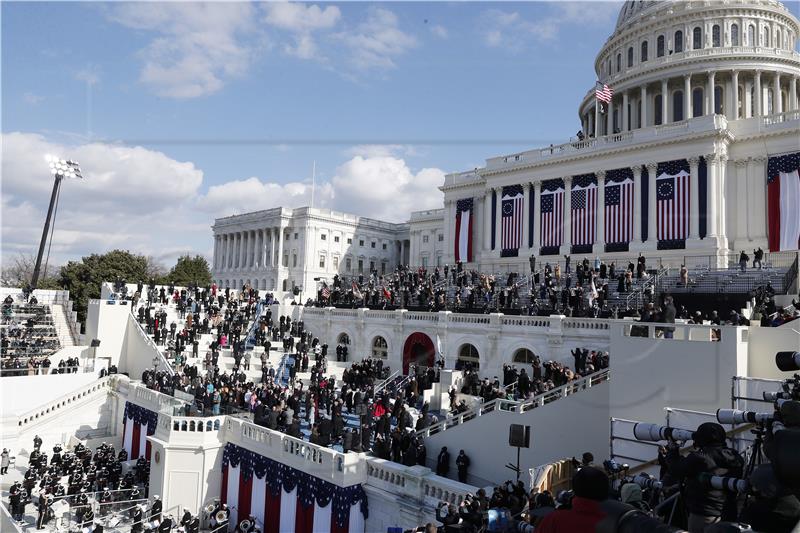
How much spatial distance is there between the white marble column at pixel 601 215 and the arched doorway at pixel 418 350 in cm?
1840

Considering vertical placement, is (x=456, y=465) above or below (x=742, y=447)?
below

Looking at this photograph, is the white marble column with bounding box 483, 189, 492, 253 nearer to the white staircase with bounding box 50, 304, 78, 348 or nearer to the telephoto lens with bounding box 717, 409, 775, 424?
A: the white staircase with bounding box 50, 304, 78, 348

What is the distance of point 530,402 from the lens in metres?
17.6

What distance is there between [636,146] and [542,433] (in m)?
31.5

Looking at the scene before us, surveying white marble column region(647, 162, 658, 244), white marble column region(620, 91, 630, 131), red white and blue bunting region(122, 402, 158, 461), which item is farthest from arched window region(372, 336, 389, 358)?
white marble column region(620, 91, 630, 131)

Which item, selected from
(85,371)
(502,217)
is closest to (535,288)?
(502,217)

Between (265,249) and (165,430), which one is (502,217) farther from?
(265,249)

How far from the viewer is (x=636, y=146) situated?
42.4 meters

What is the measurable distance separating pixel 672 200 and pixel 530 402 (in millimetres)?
29739

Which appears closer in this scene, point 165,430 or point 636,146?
point 165,430

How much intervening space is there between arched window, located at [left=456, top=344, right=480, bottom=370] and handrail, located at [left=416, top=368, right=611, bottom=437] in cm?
1087

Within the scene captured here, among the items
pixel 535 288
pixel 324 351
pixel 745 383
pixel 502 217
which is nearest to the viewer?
pixel 745 383

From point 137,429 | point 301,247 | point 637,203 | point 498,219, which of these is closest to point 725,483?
point 137,429

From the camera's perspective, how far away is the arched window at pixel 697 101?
54.9 meters
